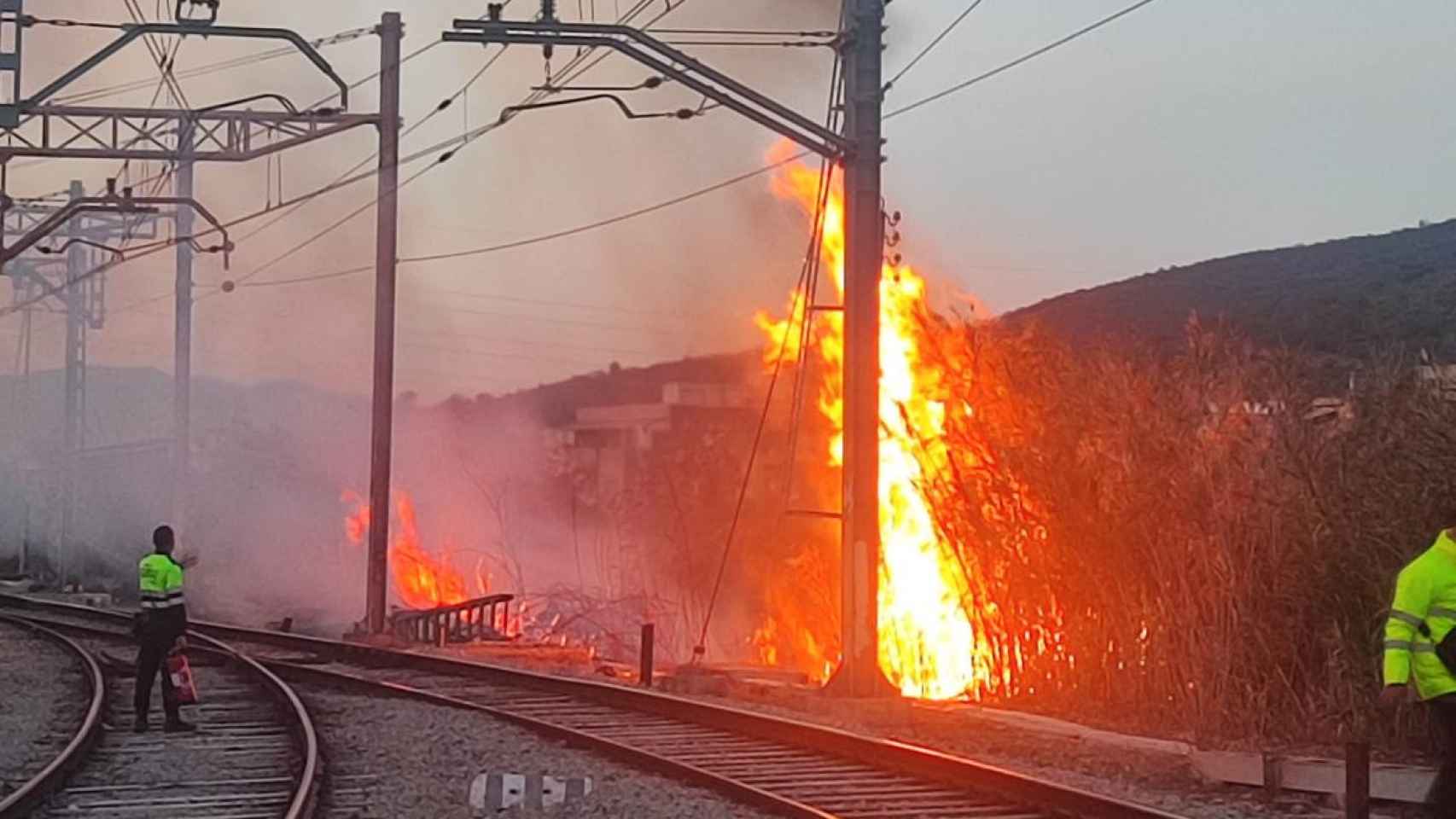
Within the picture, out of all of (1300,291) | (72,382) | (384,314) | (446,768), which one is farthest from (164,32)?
(1300,291)

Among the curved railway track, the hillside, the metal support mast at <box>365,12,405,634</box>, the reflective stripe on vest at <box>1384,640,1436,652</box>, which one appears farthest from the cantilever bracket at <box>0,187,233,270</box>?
the hillside

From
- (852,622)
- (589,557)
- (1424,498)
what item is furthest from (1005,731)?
(589,557)

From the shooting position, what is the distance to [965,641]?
2197cm

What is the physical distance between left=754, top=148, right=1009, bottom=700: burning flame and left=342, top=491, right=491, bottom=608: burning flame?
69.3 feet

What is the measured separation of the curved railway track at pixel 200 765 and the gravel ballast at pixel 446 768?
1.05 ft

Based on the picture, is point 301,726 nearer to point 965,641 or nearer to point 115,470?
point 965,641

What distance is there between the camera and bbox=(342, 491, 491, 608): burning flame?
43469mm

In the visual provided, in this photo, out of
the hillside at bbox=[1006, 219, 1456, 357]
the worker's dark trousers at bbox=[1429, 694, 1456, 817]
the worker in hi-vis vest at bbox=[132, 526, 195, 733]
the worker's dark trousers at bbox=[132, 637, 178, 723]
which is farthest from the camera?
the hillside at bbox=[1006, 219, 1456, 357]

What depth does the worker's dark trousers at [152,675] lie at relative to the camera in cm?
1738

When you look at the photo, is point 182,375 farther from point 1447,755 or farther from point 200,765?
point 1447,755

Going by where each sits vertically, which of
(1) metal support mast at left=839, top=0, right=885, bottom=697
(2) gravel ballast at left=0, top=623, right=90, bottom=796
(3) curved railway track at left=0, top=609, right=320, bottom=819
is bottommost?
(2) gravel ballast at left=0, top=623, right=90, bottom=796

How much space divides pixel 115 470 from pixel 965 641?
44.2 m

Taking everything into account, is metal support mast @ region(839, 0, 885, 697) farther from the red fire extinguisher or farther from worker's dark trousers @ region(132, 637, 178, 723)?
worker's dark trousers @ region(132, 637, 178, 723)

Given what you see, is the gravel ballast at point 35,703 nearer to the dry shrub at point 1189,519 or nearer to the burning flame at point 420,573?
the dry shrub at point 1189,519
